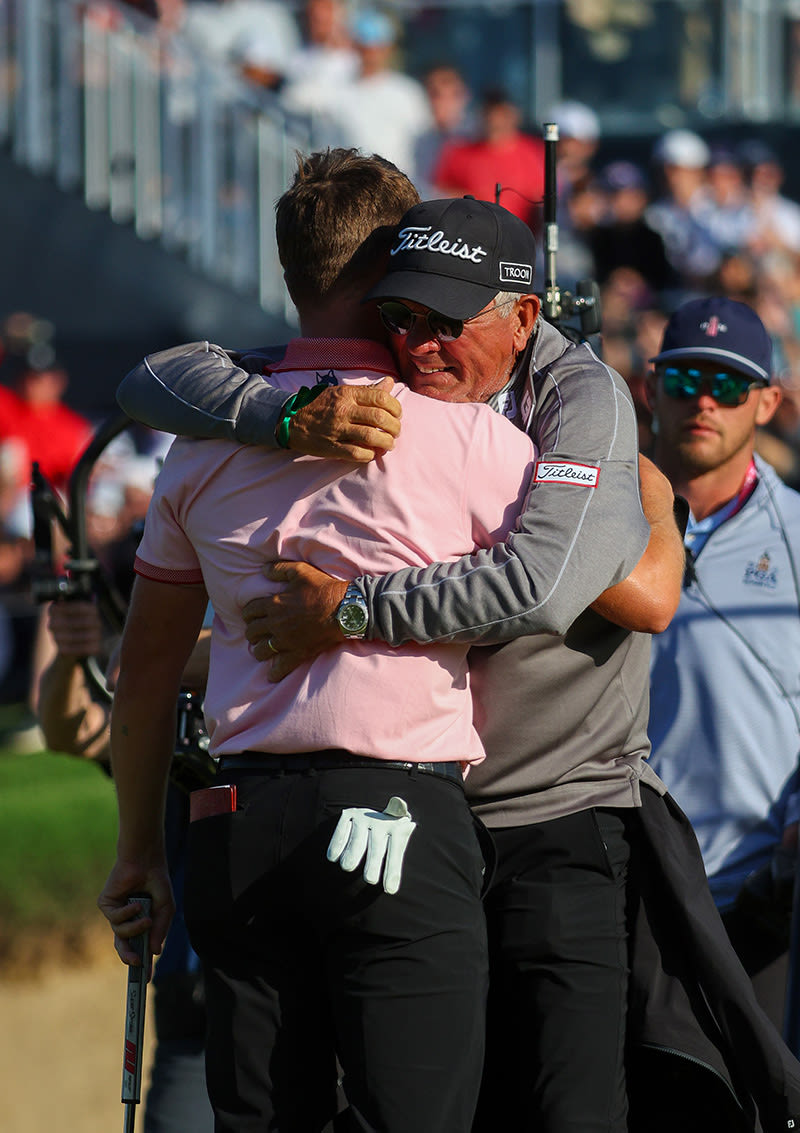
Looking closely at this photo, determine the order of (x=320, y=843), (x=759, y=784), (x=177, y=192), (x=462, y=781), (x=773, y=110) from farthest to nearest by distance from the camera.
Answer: (x=773, y=110), (x=177, y=192), (x=759, y=784), (x=462, y=781), (x=320, y=843)

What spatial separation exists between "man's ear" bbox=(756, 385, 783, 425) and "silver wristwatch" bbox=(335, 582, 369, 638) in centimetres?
203

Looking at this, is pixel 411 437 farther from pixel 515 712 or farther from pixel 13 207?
pixel 13 207

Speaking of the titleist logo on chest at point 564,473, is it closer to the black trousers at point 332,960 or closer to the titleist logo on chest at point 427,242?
the titleist logo on chest at point 427,242

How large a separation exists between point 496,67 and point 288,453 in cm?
1094

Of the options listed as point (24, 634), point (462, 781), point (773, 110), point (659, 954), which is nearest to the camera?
point (462, 781)

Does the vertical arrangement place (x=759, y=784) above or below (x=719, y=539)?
below

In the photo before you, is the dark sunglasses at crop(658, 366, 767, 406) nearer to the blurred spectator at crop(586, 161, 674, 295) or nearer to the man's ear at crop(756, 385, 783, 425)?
the man's ear at crop(756, 385, 783, 425)

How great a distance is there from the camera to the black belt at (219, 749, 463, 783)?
228 centimetres

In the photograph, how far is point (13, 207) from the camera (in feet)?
36.4

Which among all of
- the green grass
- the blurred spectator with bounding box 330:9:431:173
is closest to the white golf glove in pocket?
the green grass

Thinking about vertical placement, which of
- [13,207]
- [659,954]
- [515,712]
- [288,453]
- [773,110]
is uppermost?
[773,110]

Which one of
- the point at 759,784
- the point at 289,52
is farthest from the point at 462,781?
the point at 289,52

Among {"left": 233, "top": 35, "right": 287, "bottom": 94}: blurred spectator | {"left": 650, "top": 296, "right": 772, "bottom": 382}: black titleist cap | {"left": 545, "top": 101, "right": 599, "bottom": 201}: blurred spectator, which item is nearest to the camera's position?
{"left": 650, "top": 296, "right": 772, "bottom": 382}: black titleist cap

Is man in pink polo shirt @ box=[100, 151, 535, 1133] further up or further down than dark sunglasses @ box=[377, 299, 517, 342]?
further down
